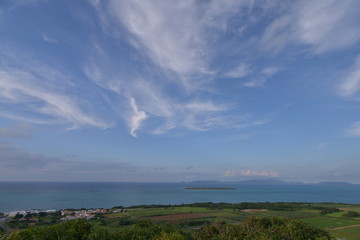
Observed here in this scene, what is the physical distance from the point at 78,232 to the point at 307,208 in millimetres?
79337

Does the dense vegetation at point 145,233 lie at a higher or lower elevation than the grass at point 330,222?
higher

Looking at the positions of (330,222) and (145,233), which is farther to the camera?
(330,222)

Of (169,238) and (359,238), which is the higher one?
(169,238)

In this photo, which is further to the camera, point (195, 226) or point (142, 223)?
point (195, 226)

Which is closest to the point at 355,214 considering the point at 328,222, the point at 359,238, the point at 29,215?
the point at 328,222

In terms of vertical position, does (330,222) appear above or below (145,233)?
below

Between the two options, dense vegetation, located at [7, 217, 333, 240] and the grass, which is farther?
the grass

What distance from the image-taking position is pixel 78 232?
68.7ft

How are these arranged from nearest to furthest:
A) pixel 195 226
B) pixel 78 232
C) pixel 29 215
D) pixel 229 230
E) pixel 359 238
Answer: pixel 78 232, pixel 229 230, pixel 359 238, pixel 195 226, pixel 29 215

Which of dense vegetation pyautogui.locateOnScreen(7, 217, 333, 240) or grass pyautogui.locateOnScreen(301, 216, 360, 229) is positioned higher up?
dense vegetation pyautogui.locateOnScreen(7, 217, 333, 240)

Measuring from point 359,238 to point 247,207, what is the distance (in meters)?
42.6

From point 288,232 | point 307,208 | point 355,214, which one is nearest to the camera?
point 288,232

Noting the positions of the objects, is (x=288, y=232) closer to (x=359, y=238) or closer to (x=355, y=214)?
(x=359, y=238)

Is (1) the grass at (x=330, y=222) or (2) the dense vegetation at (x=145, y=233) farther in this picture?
(1) the grass at (x=330, y=222)
